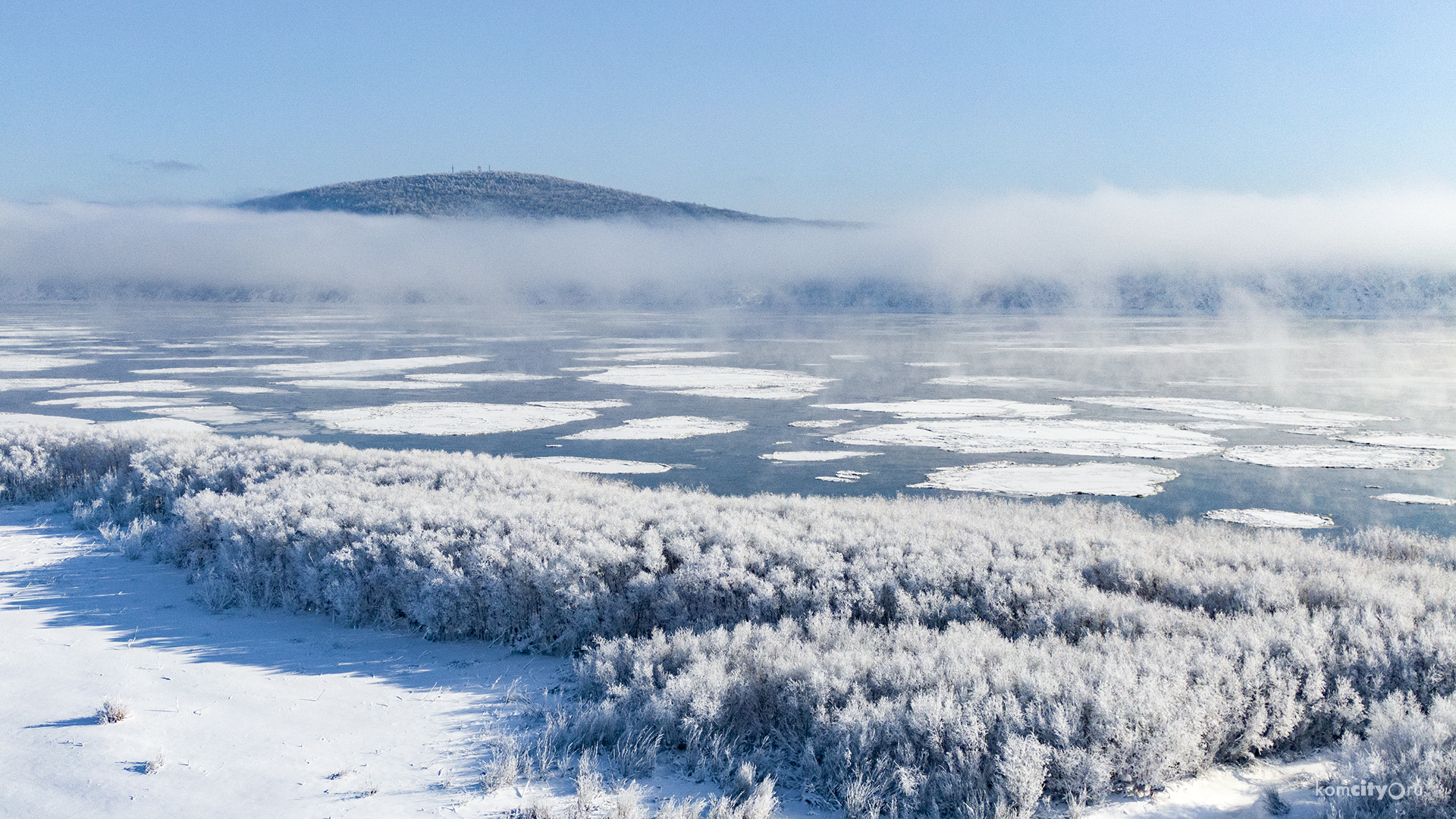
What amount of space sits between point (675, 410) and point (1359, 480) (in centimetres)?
1283

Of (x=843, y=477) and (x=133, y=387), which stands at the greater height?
(x=133, y=387)

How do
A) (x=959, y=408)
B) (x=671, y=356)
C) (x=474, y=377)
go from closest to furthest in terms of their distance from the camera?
(x=959, y=408), (x=474, y=377), (x=671, y=356)

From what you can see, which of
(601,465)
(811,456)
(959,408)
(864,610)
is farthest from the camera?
(959,408)

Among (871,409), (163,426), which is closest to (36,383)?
(163,426)

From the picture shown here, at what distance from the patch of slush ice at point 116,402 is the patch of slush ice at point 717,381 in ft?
34.7

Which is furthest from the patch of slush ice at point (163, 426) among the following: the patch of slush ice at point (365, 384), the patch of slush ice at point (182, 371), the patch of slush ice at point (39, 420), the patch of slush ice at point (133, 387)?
the patch of slush ice at point (182, 371)


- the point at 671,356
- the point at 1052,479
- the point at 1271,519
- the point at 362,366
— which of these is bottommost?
the point at 1271,519

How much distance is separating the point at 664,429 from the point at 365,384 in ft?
39.9

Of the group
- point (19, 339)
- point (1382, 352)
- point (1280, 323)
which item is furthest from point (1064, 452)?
point (1280, 323)

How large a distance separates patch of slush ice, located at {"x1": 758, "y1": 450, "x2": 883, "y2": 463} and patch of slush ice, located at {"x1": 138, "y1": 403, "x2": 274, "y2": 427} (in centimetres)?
1128

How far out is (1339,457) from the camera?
15.3m

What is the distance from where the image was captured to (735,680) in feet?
17.8

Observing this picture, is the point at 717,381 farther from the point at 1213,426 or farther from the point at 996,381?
the point at 1213,426

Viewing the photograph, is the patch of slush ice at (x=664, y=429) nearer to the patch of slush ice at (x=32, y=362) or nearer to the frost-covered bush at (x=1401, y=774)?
the frost-covered bush at (x=1401, y=774)
